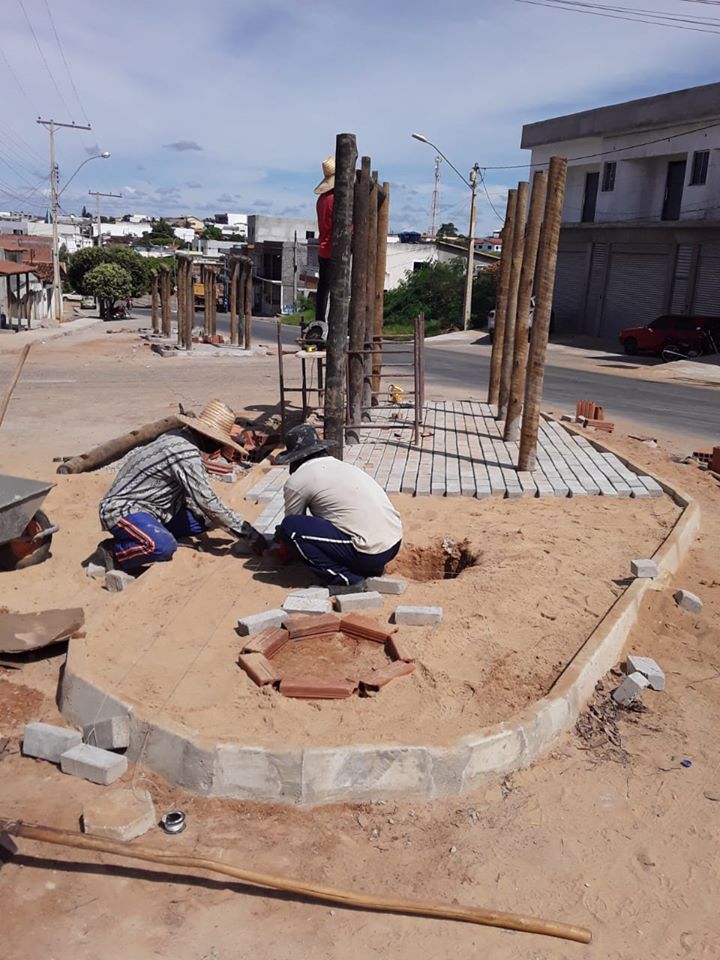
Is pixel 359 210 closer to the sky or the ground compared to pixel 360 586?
closer to the sky

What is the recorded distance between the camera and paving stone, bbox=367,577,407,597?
216 inches

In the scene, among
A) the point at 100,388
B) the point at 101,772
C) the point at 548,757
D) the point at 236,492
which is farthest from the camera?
the point at 100,388

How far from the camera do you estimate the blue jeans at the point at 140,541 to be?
5793 millimetres

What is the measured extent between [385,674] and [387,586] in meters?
1.21

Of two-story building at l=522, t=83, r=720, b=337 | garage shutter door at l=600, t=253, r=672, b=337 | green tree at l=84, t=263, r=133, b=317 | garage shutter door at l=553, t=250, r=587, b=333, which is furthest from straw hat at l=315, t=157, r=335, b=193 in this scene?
green tree at l=84, t=263, r=133, b=317

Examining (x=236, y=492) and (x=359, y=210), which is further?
(x=359, y=210)

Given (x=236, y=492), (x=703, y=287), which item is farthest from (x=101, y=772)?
(x=703, y=287)

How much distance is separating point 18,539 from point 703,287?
28.0m

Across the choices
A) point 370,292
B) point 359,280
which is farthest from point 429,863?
point 370,292

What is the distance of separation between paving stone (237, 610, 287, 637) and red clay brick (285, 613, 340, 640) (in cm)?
5

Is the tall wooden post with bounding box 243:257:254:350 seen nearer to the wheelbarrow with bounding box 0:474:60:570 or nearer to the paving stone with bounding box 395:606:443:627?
the wheelbarrow with bounding box 0:474:60:570

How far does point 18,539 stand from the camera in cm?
632

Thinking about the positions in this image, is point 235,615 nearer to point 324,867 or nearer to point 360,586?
point 360,586

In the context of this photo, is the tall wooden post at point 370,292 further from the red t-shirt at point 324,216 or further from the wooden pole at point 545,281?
the wooden pole at point 545,281
